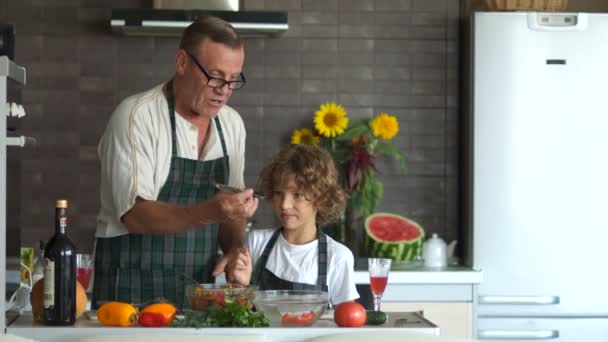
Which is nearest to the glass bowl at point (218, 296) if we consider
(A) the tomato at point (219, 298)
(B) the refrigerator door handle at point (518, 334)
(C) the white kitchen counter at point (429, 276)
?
(A) the tomato at point (219, 298)

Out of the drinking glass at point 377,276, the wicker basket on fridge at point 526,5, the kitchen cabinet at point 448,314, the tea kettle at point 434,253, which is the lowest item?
the kitchen cabinet at point 448,314

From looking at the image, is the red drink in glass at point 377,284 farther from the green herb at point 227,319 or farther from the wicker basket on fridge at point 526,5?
the wicker basket on fridge at point 526,5

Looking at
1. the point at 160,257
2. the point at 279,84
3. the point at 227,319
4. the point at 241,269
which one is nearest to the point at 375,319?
the point at 227,319

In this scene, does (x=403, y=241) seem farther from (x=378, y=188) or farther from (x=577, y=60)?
(x=577, y=60)

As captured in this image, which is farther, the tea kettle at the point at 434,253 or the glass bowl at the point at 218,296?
the tea kettle at the point at 434,253

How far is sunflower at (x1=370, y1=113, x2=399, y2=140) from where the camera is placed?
15.0ft

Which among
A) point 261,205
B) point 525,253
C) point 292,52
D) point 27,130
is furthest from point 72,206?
point 525,253

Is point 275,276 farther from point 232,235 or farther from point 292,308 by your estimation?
point 292,308

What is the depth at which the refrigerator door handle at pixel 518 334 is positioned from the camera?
173 inches

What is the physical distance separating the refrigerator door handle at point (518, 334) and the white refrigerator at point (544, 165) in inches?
1.3

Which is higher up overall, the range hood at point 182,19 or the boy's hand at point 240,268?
the range hood at point 182,19

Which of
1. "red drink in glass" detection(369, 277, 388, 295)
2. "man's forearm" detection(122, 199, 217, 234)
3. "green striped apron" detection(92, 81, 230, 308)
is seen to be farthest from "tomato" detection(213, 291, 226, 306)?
"green striped apron" detection(92, 81, 230, 308)

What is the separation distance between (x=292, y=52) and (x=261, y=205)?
0.65 metres

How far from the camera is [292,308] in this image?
229 centimetres
